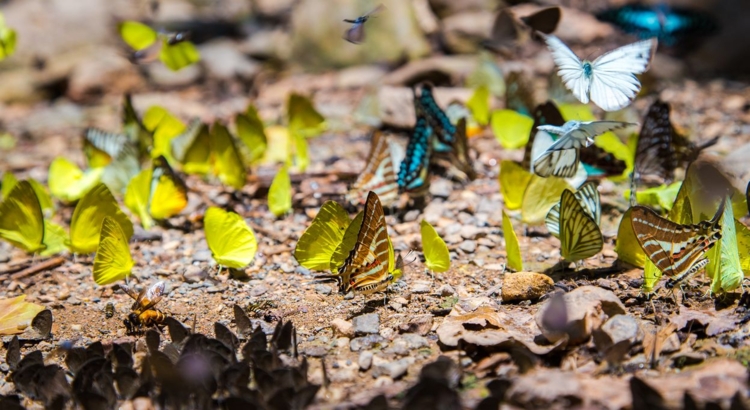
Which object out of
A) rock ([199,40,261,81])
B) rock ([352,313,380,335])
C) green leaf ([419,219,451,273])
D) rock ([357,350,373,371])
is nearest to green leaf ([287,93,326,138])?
green leaf ([419,219,451,273])

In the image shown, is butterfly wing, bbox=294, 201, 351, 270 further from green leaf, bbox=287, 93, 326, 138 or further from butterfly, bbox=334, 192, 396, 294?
green leaf, bbox=287, 93, 326, 138

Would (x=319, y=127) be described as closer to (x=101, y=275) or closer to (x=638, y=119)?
(x=638, y=119)

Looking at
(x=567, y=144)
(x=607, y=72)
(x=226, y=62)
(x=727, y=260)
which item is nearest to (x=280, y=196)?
(x=567, y=144)

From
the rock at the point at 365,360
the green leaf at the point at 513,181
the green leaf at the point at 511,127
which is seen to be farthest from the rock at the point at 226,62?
the rock at the point at 365,360

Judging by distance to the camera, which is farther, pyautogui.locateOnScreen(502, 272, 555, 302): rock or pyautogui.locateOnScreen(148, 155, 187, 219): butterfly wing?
pyautogui.locateOnScreen(148, 155, 187, 219): butterfly wing

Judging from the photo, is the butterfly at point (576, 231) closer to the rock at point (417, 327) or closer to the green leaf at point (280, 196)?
the rock at point (417, 327)

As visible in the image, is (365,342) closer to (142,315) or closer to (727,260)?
(142,315)

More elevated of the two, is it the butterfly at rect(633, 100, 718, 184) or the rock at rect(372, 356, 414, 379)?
the butterfly at rect(633, 100, 718, 184)
